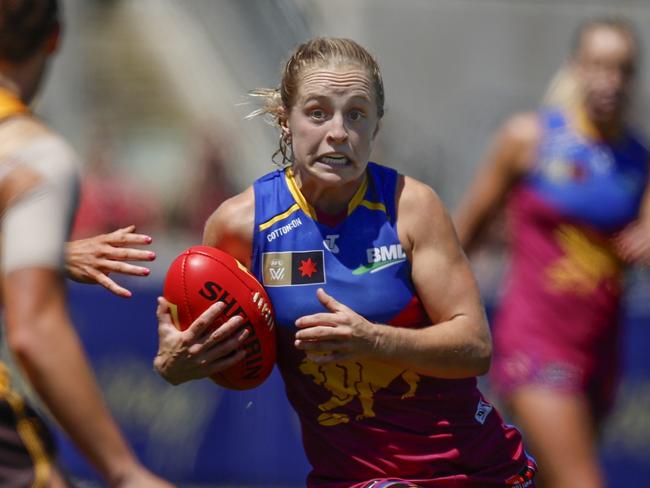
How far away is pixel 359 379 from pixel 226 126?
9487 millimetres

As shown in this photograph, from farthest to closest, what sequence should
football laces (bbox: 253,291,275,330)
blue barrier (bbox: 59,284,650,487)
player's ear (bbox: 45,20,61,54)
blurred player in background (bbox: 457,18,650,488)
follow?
blue barrier (bbox: 59,284,650,487) < blurred player in background (bbox: 457,18,650,488) < football laces (bbox: 253,291,275,330) < player's ear (bbox: 45,20,61,54)

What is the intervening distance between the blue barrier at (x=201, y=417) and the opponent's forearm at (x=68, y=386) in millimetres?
5547

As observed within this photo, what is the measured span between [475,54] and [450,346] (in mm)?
11298

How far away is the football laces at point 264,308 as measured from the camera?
3951 millimetres

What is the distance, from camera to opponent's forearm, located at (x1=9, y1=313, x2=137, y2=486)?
2.97m

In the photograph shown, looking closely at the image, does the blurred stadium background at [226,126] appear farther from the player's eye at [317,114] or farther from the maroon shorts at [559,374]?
the player's eye at [317,114]

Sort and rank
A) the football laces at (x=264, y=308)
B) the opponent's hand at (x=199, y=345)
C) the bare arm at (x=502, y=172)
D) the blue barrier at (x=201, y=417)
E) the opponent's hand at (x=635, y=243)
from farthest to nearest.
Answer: the blue barrier at (x=201, y=417)
the bare arm at (x=502, y=172)
the opponent's hand at (x=635, y=243)
the football laces at (x=264, y=308)
the opponent's hand at (x=199, y=345)

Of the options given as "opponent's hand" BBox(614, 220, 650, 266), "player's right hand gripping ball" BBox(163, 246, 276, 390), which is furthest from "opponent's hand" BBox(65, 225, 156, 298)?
"opponent's hand" BBox(614, 220, 650, 266)

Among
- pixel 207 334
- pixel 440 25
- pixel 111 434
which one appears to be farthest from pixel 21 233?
pixel 440 25

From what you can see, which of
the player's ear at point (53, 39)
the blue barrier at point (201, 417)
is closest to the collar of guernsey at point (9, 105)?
the player's ear at point (53, 39)

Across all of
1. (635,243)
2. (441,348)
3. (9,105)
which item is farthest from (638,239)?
(9,105)

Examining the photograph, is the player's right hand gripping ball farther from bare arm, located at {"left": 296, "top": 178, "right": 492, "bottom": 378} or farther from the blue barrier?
the blue barrier

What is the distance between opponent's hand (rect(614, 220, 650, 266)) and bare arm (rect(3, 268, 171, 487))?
3515 mm

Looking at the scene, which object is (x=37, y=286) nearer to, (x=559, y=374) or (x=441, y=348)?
(x=441, y=348)
